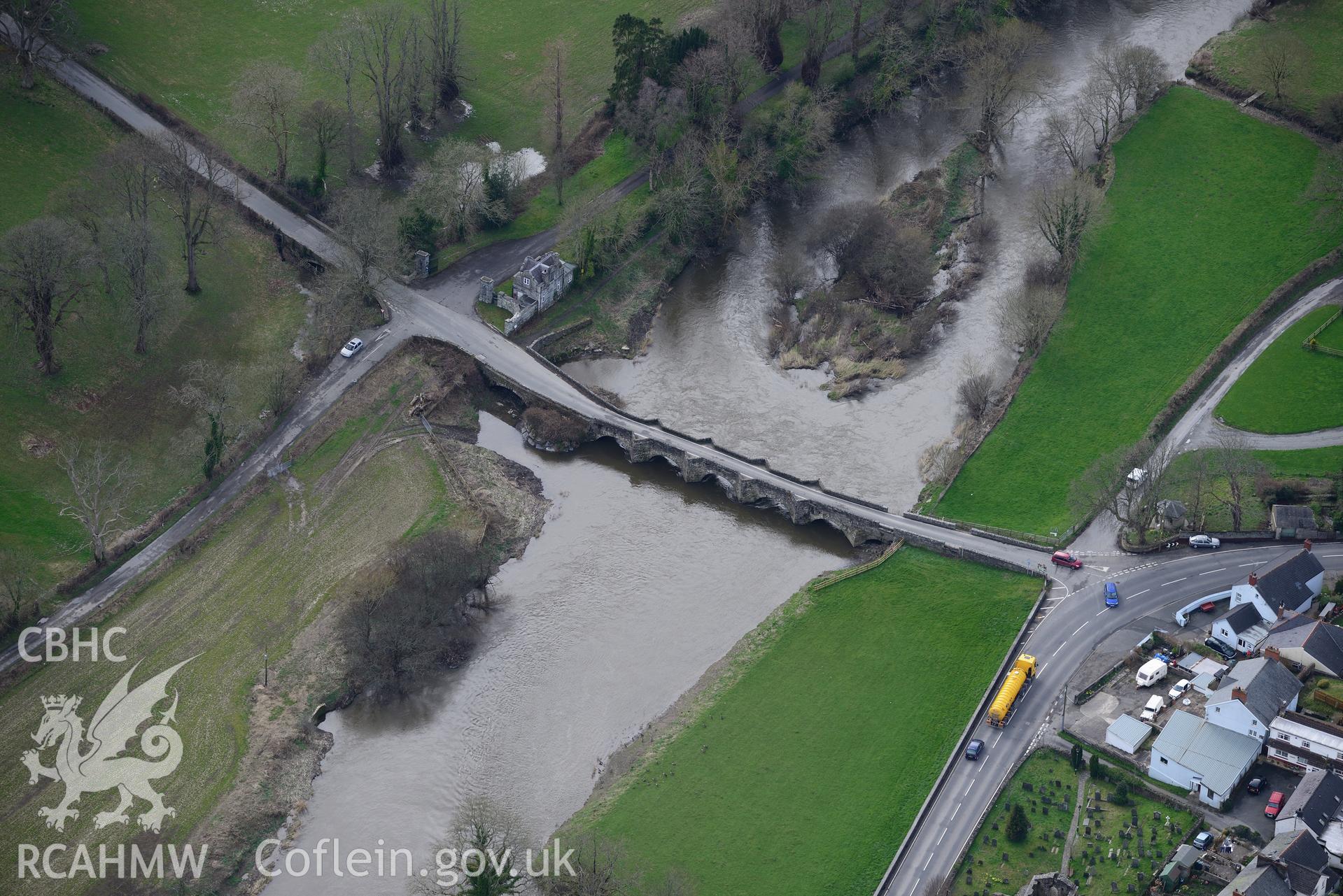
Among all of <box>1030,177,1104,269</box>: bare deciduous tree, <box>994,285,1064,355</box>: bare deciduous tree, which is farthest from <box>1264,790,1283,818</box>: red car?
<box>1030,177,1104,269</box>: bare deciduous tree

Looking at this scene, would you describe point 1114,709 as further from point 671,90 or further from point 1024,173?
point 671,90

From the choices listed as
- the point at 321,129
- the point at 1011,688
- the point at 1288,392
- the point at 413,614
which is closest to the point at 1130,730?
the point at 1011,688

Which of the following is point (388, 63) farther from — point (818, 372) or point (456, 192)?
point (818, 372)

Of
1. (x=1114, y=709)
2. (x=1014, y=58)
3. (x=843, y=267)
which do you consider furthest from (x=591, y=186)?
(x=1114, y=709)

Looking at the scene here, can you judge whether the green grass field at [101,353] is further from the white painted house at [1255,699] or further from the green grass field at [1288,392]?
the green grass field at [1288,392]

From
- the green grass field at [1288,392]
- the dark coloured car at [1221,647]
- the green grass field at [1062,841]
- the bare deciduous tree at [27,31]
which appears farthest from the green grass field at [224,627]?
the green grass field at [1288,392]
